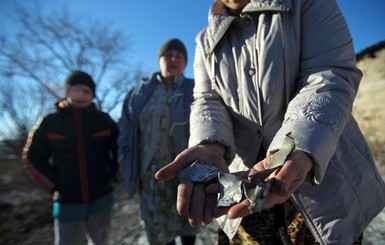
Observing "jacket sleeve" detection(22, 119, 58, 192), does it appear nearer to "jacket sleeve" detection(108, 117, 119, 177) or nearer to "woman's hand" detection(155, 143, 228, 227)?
"jacket sleeve" detection(108, 117, 119, 177)

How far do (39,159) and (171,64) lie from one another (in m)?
1.72

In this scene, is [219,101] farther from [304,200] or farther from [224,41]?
[304,200]

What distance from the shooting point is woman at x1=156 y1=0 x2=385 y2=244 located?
93 cm

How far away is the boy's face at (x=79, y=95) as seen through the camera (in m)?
2.66

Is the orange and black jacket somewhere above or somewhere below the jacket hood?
below

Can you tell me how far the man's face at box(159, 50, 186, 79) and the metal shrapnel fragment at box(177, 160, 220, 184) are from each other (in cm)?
194

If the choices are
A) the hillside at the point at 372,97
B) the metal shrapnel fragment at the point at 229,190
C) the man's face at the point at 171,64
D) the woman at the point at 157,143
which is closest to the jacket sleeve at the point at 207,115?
the metal shrapnel fragment at the point at 229,190

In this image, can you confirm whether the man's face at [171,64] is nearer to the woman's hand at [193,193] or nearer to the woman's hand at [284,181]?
the woman's hand at [193,193]

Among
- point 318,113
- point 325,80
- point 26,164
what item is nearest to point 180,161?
point 318,113

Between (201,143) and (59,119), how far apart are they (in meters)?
1.99

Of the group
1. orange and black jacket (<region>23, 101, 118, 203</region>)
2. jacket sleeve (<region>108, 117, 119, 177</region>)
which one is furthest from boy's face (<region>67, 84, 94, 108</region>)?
jacket sleeve (<region>108, 117, 119, 177</region>)

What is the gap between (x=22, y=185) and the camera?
7.46m

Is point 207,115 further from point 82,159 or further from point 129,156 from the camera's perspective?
point 82,159

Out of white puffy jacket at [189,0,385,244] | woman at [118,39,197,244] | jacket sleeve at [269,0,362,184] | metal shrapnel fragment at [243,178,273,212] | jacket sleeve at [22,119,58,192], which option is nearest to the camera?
metal shrapnel fragment at [243,178,273,212]
